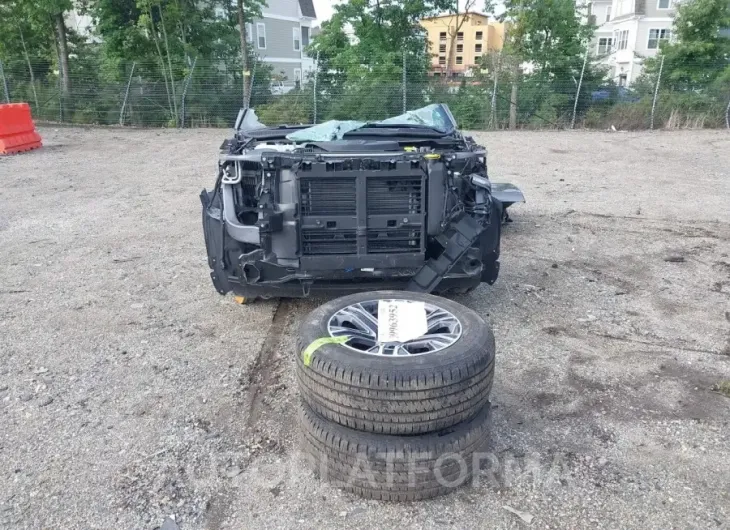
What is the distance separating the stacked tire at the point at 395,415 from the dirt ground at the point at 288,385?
122 millimetres


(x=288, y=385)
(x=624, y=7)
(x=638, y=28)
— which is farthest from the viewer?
(x=624, y=7)

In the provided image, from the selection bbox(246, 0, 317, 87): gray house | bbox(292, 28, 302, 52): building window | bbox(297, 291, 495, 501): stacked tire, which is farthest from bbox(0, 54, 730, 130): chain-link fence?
bbox(292, 28, 302, 52): building window

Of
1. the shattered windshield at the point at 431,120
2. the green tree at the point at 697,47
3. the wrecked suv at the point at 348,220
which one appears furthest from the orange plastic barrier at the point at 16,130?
the green tree at the point at 697,47

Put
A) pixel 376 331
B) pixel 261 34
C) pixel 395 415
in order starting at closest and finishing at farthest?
pixel 395 415 < pixel 376 331 < pixel 261 34

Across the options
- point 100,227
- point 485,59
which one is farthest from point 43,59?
point 100,227

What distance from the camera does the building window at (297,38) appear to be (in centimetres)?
3831

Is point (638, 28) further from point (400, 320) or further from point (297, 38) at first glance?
point (400, 320)

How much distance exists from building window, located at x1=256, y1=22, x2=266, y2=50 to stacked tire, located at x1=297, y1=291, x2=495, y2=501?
3578 centimetres

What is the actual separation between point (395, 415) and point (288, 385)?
50.6 inches

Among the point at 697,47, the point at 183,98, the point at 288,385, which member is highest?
the point at 697,47

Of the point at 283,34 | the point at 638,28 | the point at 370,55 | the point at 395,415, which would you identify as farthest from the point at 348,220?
the point at 638,28

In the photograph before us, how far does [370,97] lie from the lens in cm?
1825

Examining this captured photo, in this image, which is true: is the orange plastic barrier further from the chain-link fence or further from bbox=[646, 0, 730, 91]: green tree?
bbox=[646, 0, 730, 91]: green tree

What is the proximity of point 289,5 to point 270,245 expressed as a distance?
123ft
